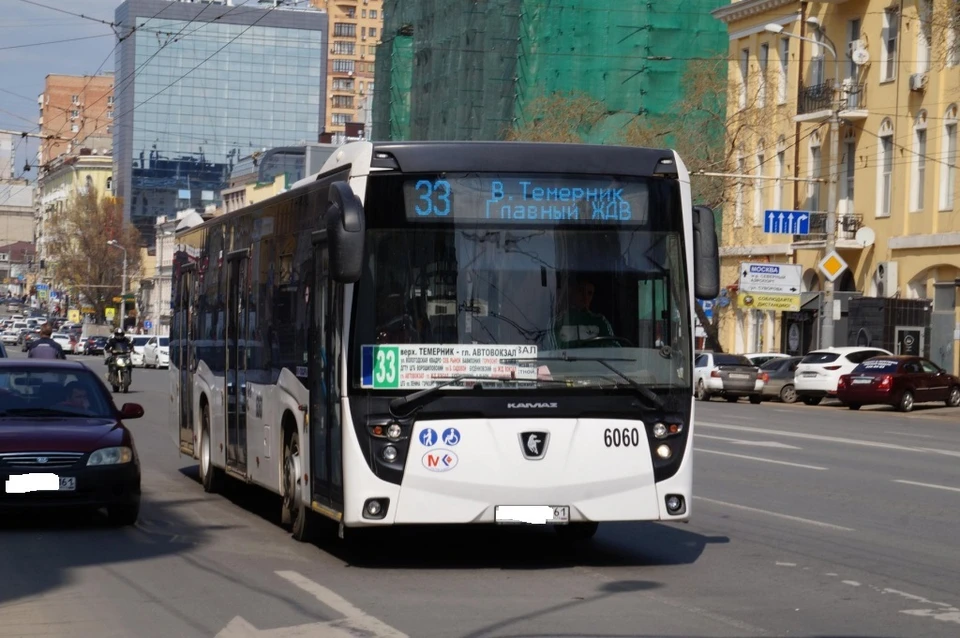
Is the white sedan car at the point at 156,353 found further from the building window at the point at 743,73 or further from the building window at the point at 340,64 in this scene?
the building window at the point at 340,64

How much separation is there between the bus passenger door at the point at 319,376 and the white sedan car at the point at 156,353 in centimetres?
6006

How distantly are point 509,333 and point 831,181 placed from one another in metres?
38.4

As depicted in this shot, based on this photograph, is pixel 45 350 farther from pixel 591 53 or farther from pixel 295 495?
pixel 591 53

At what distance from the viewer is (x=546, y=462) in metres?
10.3

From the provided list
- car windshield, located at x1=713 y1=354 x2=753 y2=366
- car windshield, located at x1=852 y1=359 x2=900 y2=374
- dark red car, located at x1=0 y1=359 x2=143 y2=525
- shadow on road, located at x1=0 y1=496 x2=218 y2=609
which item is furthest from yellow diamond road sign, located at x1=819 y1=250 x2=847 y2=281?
dark red car, located at x1=0 y1=359 x2=143 y2=525

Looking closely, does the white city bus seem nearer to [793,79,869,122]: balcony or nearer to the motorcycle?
the motorcycle

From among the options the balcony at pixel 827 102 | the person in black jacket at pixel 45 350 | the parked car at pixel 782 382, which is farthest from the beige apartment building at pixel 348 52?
the person in black jacket at pixel 45 350

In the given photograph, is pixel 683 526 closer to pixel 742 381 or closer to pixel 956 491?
pixel 956 491

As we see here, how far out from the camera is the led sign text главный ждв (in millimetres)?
10523

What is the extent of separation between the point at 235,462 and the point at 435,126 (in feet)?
197

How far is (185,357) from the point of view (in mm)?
17812

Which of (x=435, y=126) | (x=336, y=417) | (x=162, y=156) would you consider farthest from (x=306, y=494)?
(x=162, y=156)

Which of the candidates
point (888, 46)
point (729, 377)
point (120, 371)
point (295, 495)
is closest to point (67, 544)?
point (295, 495)

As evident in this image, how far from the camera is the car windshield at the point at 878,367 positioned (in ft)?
132
